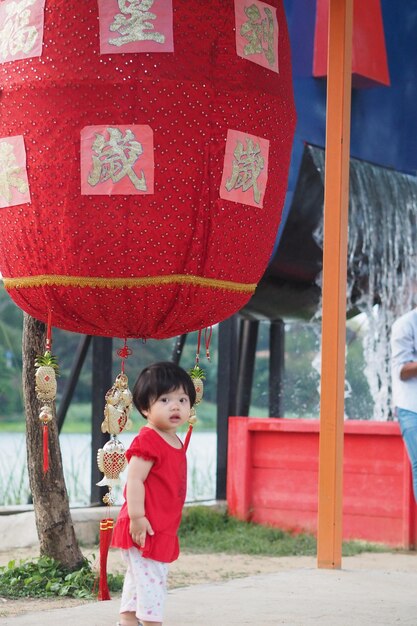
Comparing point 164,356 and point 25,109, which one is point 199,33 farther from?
point 164,356

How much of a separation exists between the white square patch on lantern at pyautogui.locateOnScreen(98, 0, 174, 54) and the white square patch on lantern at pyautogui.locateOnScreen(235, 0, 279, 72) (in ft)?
0.76

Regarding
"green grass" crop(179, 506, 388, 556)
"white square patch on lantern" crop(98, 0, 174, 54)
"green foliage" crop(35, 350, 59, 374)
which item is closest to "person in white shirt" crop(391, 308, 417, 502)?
"green grass" crop(179, 506, 388, 556)

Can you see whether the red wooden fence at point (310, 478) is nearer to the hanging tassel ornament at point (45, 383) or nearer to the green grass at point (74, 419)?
the hanging tassel ornament at point (45, 383)

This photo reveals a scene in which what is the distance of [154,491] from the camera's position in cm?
333

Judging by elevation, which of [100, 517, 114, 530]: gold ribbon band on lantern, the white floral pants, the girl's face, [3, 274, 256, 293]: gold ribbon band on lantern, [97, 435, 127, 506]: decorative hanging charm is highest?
[3, 274, 256, 293]: gold ribbon band on lantern

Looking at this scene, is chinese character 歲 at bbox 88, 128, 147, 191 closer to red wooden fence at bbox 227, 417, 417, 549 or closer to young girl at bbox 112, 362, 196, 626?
young girl at bbox 112, 362, 196, 626

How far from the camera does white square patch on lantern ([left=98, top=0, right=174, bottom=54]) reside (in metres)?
3.40

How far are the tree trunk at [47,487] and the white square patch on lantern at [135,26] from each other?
2.03 m

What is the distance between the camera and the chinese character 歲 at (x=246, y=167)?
11.5 feet

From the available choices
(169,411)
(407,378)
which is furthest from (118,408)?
(407,378)

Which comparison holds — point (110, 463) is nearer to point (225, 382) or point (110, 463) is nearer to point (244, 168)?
point (244, 168)

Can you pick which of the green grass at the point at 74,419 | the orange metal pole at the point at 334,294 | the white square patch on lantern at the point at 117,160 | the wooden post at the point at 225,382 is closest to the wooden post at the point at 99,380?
the wooden post at the point at 225,382

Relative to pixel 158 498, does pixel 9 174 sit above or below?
above

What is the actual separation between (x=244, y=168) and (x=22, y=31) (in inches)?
31.0
